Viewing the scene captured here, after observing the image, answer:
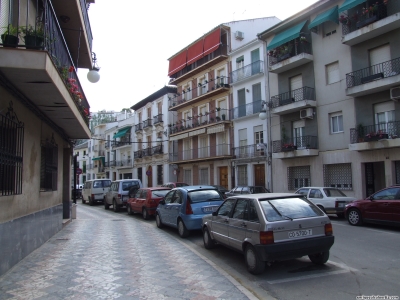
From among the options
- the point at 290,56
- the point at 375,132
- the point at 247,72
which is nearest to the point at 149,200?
the point at 375,132

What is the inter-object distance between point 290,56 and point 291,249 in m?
20.3

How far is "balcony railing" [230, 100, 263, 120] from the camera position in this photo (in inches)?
1107

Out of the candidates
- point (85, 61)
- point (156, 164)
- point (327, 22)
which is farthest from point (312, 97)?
point (156, 164)

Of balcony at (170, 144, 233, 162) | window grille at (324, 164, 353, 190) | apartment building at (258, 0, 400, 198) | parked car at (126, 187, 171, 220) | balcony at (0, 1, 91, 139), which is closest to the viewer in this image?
balcony at (0, 1, 91, 139)

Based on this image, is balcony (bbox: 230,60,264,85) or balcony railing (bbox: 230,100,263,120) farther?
balcony railing (bbox: 230,100,263,120)

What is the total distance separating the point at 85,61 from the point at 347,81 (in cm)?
1437

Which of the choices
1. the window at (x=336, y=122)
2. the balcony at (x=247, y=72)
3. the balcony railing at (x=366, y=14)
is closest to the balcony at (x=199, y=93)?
the balcony at (x=247, y=72)

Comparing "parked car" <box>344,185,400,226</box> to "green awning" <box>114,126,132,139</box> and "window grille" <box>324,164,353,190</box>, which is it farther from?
"green awning" <box>114,126,132,139</box>

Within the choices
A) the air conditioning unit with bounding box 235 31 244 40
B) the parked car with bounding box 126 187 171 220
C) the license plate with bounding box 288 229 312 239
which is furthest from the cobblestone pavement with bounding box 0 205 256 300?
the air conditioning unit with bounding box 235 31 244 40

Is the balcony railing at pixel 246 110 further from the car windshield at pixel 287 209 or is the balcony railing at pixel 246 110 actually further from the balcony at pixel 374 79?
the car windshield at pixel 287 209

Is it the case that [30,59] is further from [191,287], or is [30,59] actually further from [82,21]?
[82,21]

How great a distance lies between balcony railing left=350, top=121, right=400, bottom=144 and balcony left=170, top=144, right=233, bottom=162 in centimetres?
1262

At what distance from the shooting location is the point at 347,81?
20078 millimetres

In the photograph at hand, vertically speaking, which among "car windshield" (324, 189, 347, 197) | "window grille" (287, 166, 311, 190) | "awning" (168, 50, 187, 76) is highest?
"awning" (168, 50, 187, 76)
